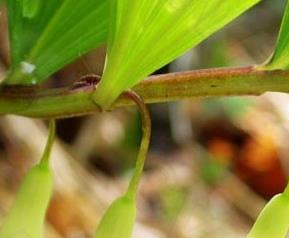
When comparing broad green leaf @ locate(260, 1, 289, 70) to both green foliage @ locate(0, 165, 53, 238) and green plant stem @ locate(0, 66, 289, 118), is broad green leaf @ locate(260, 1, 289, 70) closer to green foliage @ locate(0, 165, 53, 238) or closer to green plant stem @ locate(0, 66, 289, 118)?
green plant stem @ locate(0, 66, 289, 118)

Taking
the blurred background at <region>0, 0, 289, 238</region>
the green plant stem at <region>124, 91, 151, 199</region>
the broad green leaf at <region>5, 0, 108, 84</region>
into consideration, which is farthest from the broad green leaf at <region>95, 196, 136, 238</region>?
the blurred background at <region>0, 0, 289, 238</region>

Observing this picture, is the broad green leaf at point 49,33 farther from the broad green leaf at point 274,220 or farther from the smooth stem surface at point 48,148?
the broad green leaf at point 274,220

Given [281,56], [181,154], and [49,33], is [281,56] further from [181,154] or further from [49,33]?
[181,154]

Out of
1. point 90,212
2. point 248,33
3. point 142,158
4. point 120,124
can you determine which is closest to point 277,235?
point 142,158

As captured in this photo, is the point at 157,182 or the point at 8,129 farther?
the point at 157,182

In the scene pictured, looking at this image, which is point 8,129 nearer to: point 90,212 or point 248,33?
point 90,212
